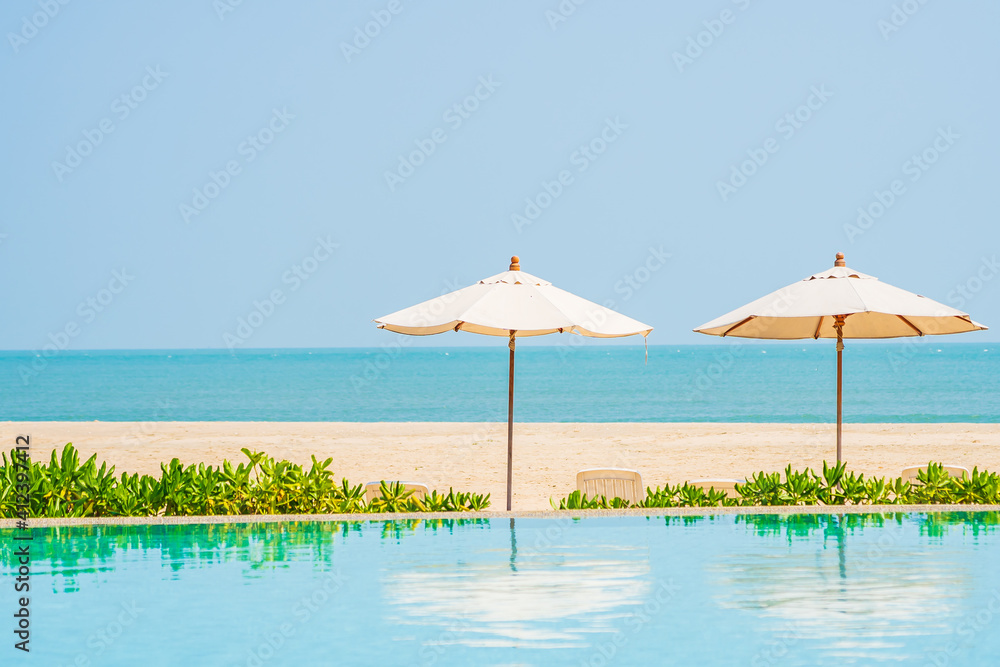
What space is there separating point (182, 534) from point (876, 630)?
548cm

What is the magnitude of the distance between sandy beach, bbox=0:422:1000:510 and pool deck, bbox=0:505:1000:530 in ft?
7.47

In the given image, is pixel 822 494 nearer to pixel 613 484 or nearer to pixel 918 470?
pixel 918 470

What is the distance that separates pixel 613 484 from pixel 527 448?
10.9m

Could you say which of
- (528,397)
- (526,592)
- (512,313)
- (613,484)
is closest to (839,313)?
(613,484)

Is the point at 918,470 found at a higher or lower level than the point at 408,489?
higher

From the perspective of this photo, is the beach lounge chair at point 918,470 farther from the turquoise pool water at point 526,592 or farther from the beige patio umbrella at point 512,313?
the beige patio umbrella at point 512,313

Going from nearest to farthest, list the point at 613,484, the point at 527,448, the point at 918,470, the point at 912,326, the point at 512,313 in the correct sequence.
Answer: the point at 512,313
the point at 613,484
the point at 918,470
the point at 912,326
the point at 527,448

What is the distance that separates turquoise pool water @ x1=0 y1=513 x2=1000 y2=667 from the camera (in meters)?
5.68

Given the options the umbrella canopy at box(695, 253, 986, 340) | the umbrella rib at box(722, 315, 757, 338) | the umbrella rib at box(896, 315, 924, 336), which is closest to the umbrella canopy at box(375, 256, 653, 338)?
the umbrella rib at box(722, 315, 757, 338)

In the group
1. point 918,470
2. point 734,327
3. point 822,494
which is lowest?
point 822,494

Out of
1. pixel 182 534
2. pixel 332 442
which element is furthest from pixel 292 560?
pixel 332 442

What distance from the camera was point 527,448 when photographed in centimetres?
2039

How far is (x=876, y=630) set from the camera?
590 cm

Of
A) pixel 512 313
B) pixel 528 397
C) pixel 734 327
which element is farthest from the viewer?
pixel 528 397
